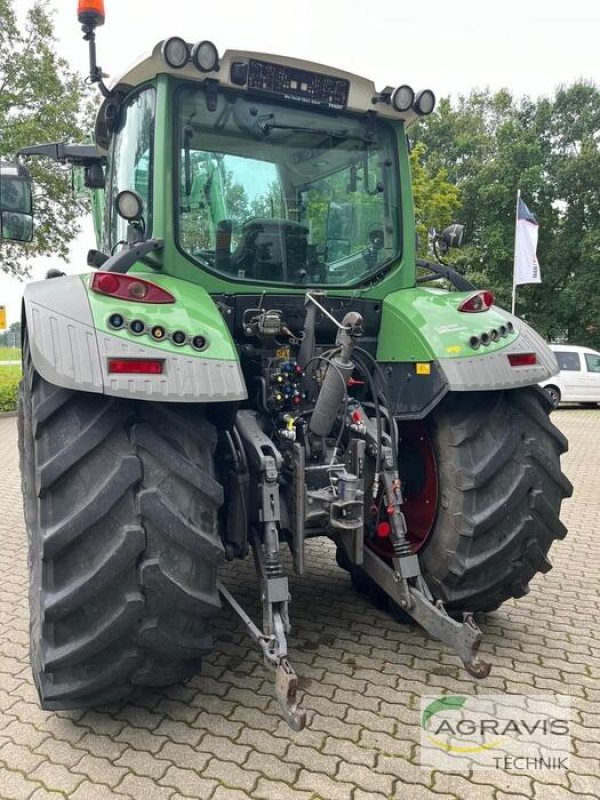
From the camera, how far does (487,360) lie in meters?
2.98

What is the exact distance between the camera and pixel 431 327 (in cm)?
Answer: 312

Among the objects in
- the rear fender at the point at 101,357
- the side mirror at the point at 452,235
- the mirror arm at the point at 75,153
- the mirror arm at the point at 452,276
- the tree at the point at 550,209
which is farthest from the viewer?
the tree at the point at 550,209

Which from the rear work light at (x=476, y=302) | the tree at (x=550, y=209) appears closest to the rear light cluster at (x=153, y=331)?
the rear work light at (x=476, y=302)

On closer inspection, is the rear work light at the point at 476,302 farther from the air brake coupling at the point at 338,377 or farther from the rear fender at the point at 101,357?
the rear fender at the point at 101,357

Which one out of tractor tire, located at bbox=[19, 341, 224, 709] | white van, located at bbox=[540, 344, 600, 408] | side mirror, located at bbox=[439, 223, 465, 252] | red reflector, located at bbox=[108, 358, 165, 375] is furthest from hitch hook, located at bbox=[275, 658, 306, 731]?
white van, located at bbox=[540, 344, 600, 408]

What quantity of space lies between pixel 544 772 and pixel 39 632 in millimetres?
1918

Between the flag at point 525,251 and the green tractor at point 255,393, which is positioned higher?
the flag at point 525,251

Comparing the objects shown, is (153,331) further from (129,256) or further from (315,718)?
(315,718)

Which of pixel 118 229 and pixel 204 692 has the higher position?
pixel 118 229

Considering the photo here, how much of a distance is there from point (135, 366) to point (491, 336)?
169 centimetres

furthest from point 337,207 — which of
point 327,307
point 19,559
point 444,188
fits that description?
point 444,188

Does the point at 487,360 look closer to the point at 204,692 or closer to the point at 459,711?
the point at 459,711

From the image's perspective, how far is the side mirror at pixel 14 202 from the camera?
3.09m

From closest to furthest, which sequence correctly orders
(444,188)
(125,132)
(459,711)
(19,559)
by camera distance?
(459,711), (125,132), (19,559), (444,188)
